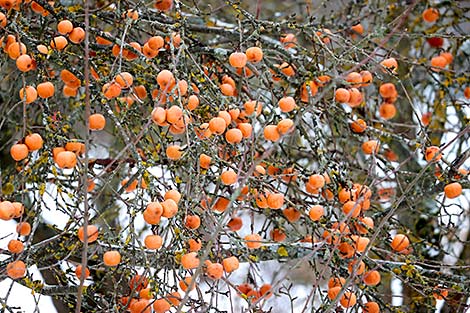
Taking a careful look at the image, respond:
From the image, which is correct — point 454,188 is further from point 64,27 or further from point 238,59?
point 64,27

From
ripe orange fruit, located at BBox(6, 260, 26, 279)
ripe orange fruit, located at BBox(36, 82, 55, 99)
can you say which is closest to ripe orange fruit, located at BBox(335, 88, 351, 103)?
ripe orange fruit, located at BBox(36, 82, 55, 99)

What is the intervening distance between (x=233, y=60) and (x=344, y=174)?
1.31 feet

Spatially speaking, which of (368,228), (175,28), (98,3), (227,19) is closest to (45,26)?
(175,28)

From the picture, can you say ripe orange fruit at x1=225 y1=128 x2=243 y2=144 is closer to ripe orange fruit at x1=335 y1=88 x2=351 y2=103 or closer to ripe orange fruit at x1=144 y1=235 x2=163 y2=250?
ripe orange fruit at x1=144 y1=235 x2=163 y2=250

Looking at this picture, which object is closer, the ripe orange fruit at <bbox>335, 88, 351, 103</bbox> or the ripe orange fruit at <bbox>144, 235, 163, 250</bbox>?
the ripe orange fruit at <bbox>144, 235, 163, 250</bbox>

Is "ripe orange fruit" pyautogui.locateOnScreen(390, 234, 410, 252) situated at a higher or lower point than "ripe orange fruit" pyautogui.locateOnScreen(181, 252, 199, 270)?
higher

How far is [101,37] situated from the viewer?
5.90 ft

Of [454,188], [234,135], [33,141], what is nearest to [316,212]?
[234,135]

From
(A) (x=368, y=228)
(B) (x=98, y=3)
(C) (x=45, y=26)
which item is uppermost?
(B) (x=98, y=3)

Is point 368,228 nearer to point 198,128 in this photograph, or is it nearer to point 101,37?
point 198,128

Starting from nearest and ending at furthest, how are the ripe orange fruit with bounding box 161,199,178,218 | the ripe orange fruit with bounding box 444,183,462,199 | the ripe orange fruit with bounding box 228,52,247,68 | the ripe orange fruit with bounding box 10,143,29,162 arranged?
the ripe orange fruit with bounding box 161,199,178,218
the ripe orange fruit with bounding box 10,143,29,162
the ripe orange fruit with bounding box 228,52,247,68
the ripe orange fruit with bounding box 444,183,462,199

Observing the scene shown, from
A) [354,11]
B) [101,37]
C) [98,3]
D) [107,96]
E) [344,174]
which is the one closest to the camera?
[107,96]

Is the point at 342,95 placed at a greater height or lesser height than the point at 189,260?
greater

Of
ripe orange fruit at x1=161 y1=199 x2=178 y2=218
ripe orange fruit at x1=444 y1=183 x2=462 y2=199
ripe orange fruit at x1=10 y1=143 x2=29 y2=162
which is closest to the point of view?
ripe orange fruit at x1=161 y1=199 x2=178 y2=218
